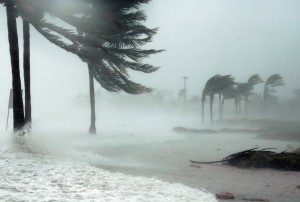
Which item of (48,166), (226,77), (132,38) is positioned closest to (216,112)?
(226,77)

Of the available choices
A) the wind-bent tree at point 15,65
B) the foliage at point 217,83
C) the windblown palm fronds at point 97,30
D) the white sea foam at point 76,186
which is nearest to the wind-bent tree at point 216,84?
the foliage at point 217,83

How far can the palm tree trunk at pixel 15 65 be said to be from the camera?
11148 mm

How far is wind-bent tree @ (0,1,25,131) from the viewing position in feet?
36.6

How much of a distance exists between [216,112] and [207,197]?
316ft

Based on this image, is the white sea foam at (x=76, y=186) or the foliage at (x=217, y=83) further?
the foliage at (x=217, y=83)

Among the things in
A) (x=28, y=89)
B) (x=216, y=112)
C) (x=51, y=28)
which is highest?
(x=51, y=28)

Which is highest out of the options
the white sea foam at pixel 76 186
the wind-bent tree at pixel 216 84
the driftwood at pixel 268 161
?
the wind-bent tree at pixel 216 84

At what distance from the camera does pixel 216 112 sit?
10038 cm

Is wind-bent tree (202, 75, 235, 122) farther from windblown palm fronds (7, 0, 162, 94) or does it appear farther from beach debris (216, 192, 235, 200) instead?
beach debris (216, 192, 235, 200)

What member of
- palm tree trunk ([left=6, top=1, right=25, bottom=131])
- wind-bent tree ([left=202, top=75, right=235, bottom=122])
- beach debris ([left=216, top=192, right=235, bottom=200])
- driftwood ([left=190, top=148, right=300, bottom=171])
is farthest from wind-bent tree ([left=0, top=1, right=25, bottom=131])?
wind-bent tree ([left=202, top=75, right=235, bottom=122])

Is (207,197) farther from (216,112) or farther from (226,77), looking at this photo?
(216,112)

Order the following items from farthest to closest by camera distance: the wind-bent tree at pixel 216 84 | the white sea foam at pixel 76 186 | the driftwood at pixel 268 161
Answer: the wind-bent tree at pixel 216 84 → the driftwood at pixel 268 161 → the white sea foam at pixel 76 186

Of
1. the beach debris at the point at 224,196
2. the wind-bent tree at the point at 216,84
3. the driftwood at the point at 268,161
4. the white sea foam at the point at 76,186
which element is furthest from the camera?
the wind-bent tree at the point at 216,84

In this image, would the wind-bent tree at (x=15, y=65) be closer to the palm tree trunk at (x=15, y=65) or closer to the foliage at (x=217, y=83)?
the palm tree trunk at (x=15, y=65)
